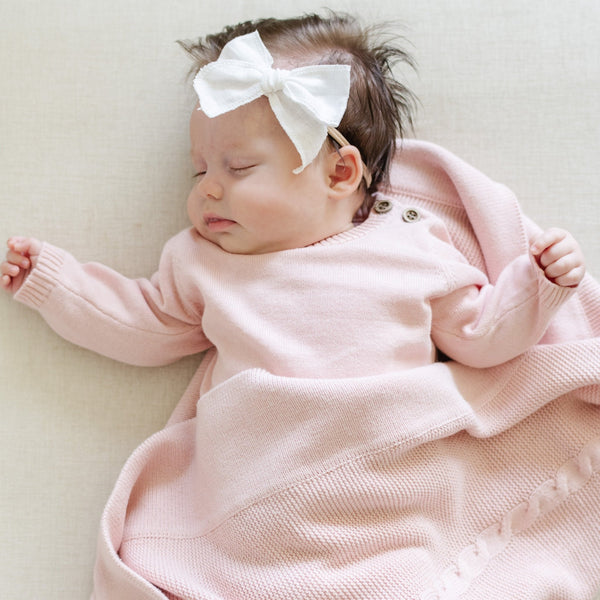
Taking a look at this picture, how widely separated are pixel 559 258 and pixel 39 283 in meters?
0.85

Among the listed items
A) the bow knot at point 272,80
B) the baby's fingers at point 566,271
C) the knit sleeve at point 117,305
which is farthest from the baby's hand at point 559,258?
the knit sleeve at point 117,305

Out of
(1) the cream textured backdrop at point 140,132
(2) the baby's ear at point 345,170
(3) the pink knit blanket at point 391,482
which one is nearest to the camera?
(3) the pink knit blanket at point 391,482

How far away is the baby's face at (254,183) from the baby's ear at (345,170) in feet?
0.05

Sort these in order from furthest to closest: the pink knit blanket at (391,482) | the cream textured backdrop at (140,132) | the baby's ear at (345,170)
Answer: the cream textured backdrop at (140,132)
the baby's ear at (345,170)
the pink knit blanket at (391,482)

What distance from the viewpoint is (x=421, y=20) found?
1459mm

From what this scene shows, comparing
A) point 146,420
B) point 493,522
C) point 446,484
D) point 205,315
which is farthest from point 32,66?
point 493,522

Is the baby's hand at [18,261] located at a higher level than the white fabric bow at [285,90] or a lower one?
lower

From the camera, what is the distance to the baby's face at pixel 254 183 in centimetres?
123

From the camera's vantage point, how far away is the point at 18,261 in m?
1.34

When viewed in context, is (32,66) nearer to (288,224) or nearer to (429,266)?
(288,224)

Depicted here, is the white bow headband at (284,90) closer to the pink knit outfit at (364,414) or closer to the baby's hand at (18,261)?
the pink knit outfit at (364,414)

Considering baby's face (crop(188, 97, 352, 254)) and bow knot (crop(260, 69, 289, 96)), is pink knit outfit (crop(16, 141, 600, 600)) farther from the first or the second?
bow knot (crop(260, 69, 289, 96))

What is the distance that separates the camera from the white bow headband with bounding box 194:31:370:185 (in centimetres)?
119

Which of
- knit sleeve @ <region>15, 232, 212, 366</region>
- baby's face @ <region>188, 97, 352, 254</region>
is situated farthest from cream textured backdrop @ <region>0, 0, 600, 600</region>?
baby's face @ <region>188, 97, 352, 254</region>
